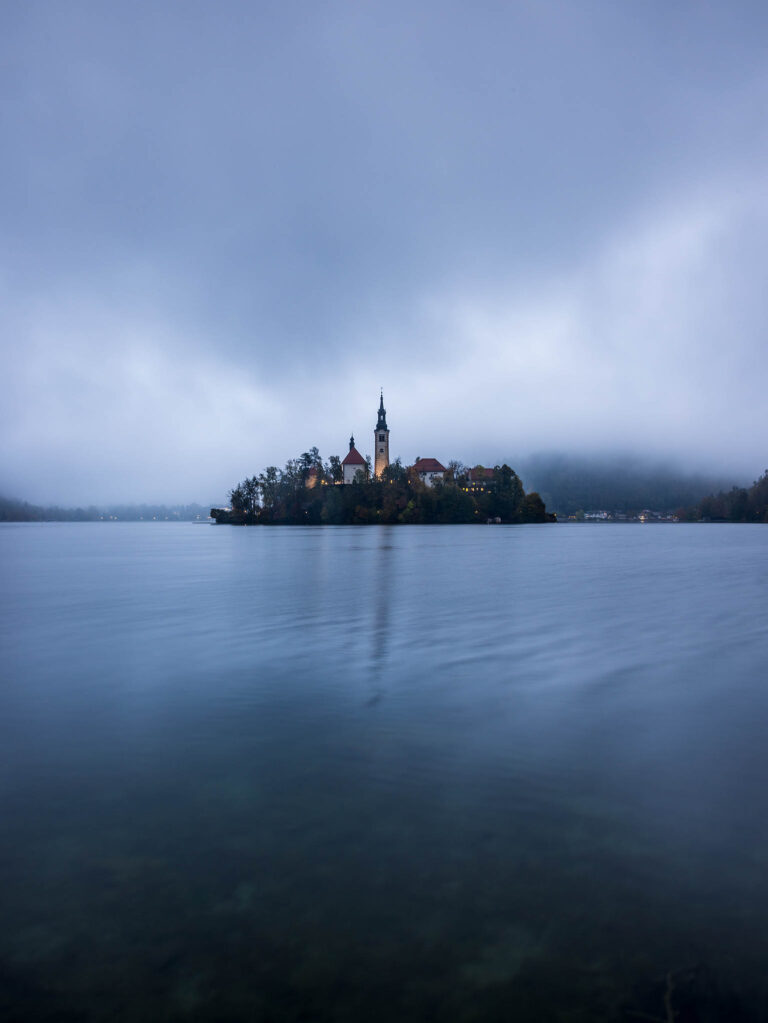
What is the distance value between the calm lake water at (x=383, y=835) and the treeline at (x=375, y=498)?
123 m

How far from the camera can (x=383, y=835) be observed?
4902 millimetres

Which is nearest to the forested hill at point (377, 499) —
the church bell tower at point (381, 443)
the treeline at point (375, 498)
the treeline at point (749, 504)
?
the treeline at point (375, 498)

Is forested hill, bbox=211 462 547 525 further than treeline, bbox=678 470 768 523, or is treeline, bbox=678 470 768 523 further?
treeline, bbox=678 470 768 523

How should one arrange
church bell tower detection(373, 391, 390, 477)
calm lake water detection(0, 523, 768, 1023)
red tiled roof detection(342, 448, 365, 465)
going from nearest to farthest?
calm lake water detection(0, 523, 768, 1023) < church bell tower detection(373, 391, 390, 477) < red tiled roof detection(342, 448, 365, 465)

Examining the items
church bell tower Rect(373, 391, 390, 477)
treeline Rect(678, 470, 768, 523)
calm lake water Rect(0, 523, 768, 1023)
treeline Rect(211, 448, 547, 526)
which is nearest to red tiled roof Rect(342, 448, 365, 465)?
church bell tower Rect(373, 391, 390, 477)

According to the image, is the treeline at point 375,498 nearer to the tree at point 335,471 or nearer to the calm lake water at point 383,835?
the tree at point 335,471

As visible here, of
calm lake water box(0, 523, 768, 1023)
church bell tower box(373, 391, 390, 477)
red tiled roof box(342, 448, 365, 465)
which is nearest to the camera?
calm lake water box(0, 523, 768, 1023)

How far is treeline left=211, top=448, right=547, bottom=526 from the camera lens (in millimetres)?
134875

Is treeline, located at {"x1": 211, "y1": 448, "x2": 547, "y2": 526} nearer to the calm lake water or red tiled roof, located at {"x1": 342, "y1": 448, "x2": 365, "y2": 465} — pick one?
red tiled roof, located at {"x1": 342, "y1": 448, "x2": 365, "y2": 465}

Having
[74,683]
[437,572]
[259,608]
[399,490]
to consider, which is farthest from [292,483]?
[74,683]

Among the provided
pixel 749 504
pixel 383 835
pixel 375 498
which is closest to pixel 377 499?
pixel 375 498

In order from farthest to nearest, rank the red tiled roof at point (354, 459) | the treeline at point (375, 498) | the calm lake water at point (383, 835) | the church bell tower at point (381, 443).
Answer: the red tiled roof at point (354, 459) → the church bell tower at point (381, 443) → the treeline at point (375, 498) → the calm lake water at point (383, 835)

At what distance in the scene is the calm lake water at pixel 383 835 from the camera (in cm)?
338

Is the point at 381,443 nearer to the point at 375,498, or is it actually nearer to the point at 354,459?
the point at 354,459
